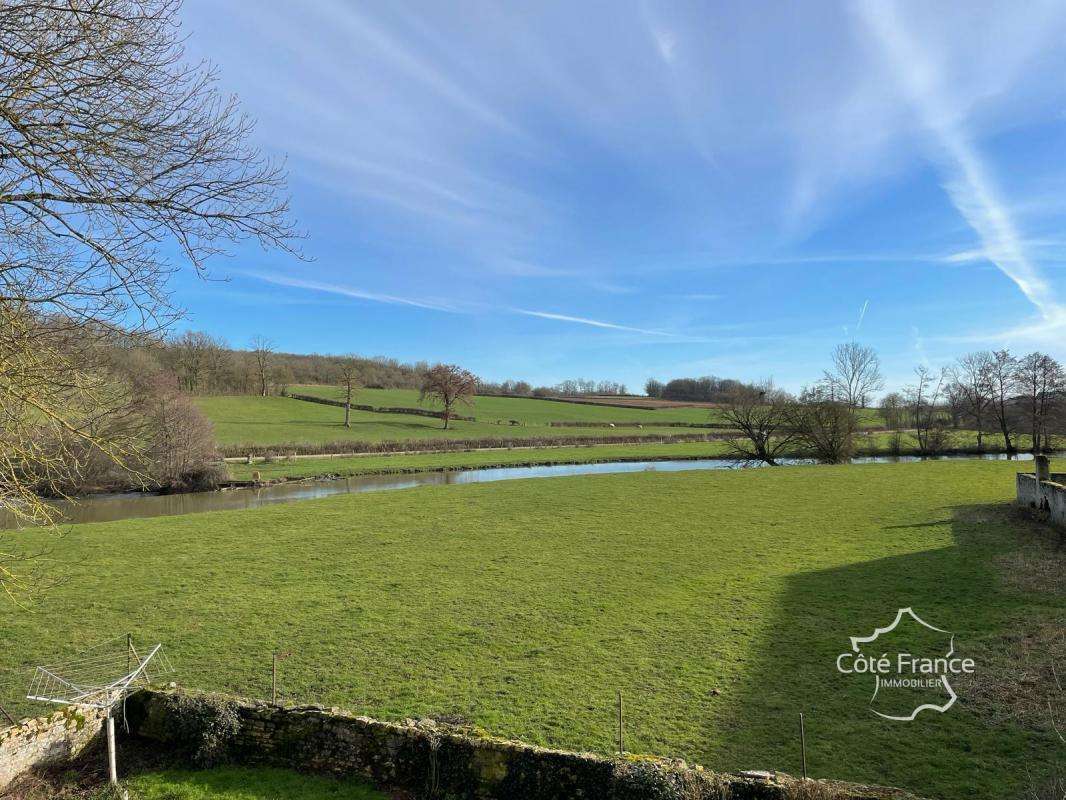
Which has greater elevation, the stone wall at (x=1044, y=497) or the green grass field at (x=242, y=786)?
the stone wall at (x=1044, y=497)

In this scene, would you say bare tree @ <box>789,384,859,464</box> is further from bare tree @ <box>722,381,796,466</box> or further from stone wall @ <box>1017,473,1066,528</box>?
stone wall @ <box>1017,473,1066,528</box>

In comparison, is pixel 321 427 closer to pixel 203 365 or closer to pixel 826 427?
pixel 203 365

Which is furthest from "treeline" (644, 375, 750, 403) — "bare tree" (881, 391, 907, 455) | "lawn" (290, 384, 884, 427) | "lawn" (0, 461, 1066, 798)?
"lawn" (0, 461, 1066, 798)

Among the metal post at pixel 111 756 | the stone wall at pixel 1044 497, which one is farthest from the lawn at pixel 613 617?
the metal post at pixel 111 756

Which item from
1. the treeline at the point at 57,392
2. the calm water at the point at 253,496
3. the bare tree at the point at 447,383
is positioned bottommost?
the calm water at the point at 253,496

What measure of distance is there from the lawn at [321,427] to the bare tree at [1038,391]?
3102cm

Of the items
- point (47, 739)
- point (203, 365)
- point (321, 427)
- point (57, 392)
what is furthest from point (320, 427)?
point (57, 392)

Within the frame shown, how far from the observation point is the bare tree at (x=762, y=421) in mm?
38688

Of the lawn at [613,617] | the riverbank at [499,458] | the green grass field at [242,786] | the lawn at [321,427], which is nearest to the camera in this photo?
the green grass field at [242,786]

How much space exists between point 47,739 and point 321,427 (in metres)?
53.3

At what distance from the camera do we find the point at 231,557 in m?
13.6

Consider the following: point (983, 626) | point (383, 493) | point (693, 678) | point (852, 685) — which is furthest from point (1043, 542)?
point (383, 493)

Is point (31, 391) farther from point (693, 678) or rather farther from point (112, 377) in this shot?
point (693, 678)

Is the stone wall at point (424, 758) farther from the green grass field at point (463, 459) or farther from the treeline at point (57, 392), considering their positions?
the green grass field at point (463, 459)
